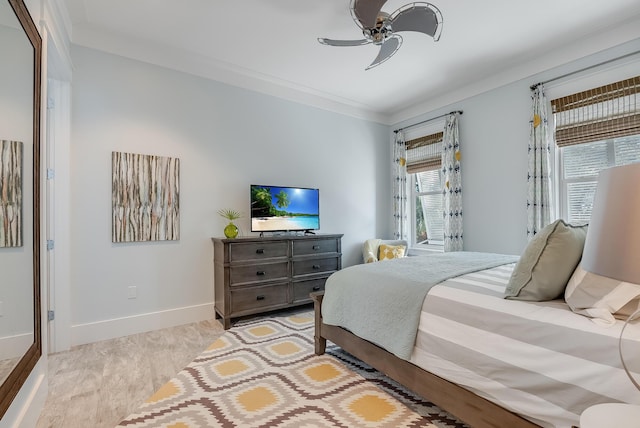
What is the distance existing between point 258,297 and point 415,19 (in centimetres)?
291

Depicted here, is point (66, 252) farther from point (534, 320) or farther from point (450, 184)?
point (450, 184)

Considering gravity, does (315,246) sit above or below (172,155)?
below

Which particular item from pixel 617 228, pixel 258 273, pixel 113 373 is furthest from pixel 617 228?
pixel 258 273

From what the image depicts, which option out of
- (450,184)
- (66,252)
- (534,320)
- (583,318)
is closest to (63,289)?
(66,252)

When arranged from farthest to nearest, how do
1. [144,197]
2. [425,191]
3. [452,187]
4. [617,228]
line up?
[425,191] → [452,187] → [144,197] → [617,228]

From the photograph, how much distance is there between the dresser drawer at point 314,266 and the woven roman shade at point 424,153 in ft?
6.51

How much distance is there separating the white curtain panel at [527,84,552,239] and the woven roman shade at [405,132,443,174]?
1212mm

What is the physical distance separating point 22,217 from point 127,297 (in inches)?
63.9

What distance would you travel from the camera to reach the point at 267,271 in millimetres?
3371

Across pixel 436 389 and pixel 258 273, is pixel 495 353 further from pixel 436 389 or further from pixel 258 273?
pixel 258 273

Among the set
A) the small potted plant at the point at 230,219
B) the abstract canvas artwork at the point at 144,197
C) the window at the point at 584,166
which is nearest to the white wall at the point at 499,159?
the window at the point at 584,166

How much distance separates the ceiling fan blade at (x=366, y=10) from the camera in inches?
85.0

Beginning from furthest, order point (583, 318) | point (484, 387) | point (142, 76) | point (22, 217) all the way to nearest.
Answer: point (142, 76)
point (22, 217)
point (484, 387)
point (583, 318)

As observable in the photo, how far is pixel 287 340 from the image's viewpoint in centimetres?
282
